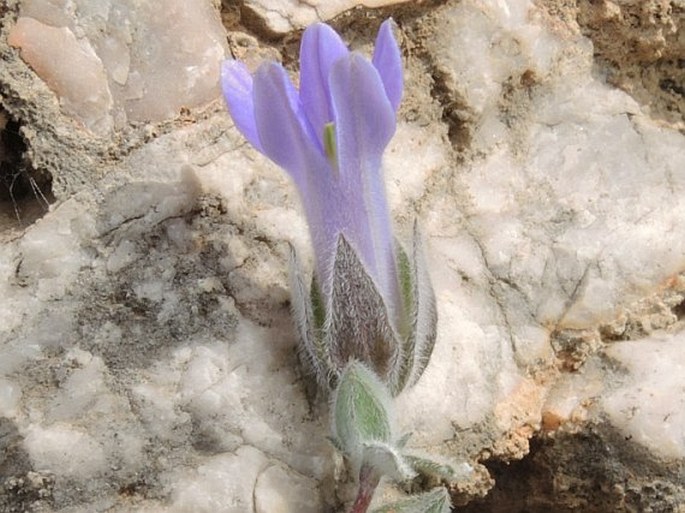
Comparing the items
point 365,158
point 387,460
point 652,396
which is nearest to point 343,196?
point 365,158

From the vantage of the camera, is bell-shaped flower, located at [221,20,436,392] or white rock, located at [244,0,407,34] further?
white rock, located at [244,0,407,34]

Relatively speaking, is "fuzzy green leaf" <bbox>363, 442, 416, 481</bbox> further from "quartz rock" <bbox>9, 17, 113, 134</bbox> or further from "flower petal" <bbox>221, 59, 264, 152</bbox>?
"quartz rock" <bbox>9, 17, 113, 134</bbox>

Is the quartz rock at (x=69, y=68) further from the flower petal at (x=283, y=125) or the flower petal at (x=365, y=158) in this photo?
the flower petal at (x=365, y=158)

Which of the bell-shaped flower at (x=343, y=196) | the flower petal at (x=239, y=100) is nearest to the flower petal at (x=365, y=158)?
the bell-shaped flower at (x=343, y=196)

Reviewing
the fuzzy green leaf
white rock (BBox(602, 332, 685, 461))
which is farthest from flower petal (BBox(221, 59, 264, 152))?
white rock (BBox(602, 332, 685, 461))

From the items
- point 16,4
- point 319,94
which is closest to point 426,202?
point 319,94

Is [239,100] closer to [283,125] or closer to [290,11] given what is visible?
[283,125]
